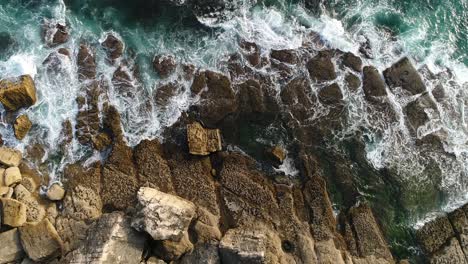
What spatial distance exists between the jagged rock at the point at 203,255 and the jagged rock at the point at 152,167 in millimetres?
2828

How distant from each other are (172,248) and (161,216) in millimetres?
1450

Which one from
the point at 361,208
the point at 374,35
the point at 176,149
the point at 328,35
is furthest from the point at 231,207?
the point at 374,35

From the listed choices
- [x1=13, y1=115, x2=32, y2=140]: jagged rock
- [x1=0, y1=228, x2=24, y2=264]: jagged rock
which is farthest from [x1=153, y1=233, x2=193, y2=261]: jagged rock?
[x1=13, y1=115, x2=32, y2=140]: jagged rock

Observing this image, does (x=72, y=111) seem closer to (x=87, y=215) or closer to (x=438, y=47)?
(x=87, y=215)

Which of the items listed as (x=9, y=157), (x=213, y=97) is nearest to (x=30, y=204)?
(x=9, y=157)

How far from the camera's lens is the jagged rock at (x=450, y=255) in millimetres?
19766

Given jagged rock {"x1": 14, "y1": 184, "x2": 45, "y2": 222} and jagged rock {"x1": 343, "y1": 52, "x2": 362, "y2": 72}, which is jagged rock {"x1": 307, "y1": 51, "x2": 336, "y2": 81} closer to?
jagged rock {"x1": 343, "y1": 52, "x2": 362, "y2": 72}

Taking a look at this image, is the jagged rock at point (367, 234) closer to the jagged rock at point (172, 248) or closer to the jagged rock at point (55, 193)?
the jagged rock at point (172, 248)

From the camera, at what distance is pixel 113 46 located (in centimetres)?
2194

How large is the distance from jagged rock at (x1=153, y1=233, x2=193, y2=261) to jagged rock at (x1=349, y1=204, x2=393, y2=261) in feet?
24.2

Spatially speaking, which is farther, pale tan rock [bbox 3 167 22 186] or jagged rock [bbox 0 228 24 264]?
pale tan rock [bbox 3 167 22 186]

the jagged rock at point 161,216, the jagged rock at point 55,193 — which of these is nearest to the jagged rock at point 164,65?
the jagged rock at point 161,216

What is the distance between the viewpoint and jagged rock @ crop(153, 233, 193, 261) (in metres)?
18.4

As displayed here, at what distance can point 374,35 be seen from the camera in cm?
2319
